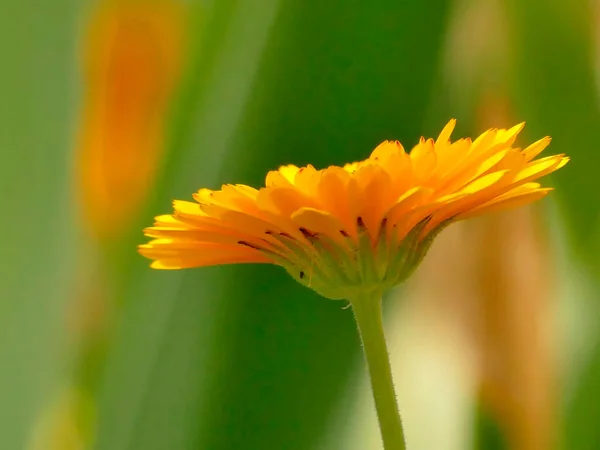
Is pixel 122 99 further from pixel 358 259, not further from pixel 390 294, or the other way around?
pixel 358 259

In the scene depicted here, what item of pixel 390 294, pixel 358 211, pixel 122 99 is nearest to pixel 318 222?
pixel 358 211

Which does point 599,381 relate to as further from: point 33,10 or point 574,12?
point 33,10

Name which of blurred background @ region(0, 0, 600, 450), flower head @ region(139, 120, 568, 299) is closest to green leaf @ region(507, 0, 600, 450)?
blurred background @ region(0, 0, 600, 450)

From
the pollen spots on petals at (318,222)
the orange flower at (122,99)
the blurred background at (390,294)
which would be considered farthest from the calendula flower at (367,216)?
the orange flower at (122,99)

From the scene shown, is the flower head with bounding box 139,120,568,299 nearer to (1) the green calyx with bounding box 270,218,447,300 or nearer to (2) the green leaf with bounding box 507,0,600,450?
(1) the green calyx with bounding box 270,218,447,300

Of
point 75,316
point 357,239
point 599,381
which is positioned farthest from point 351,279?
point 75,316

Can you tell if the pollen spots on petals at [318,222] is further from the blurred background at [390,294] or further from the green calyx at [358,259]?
the blurred background at [390,294]
